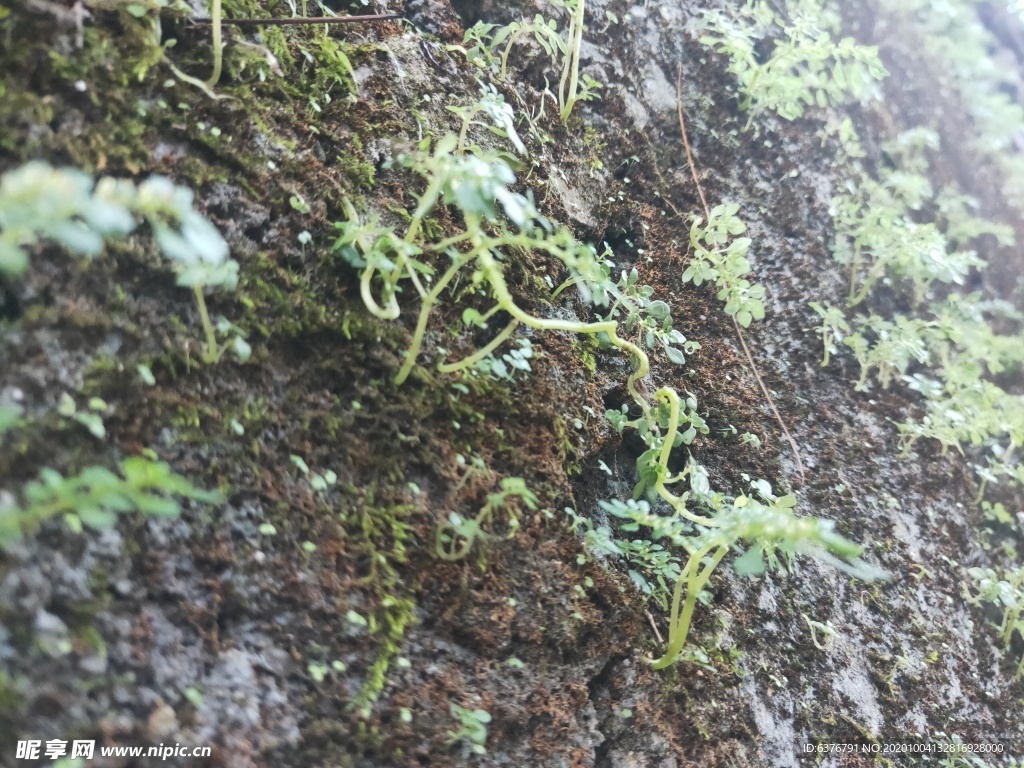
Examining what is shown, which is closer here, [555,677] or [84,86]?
[84,86]

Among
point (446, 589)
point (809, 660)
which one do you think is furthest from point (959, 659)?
point (446, 589)

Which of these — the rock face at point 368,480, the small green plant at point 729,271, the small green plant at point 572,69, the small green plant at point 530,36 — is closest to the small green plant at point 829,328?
the rock face at point 368,480

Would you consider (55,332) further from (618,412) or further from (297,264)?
(618,412)

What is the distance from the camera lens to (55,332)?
2.94 ft

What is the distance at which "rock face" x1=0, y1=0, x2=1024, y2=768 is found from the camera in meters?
0.86

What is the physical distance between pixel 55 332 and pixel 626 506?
981mm

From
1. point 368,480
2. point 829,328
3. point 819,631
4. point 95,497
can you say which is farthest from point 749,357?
point 95,497

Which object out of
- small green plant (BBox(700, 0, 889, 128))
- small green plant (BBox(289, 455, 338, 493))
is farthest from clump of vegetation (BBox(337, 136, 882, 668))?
small green plant (BBox(700, 0, 889, 128))

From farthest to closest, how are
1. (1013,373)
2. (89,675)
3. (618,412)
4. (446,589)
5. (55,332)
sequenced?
(1013,373) → (618,412) → (446,589) → (55,332) → (89,675)

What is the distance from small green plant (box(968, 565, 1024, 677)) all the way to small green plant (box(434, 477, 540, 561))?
1.67 m

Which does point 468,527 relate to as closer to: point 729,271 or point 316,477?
point 316,477

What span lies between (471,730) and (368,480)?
17.5 inches

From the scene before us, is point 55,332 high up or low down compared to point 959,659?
up

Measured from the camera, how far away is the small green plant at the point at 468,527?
1.07 meters
